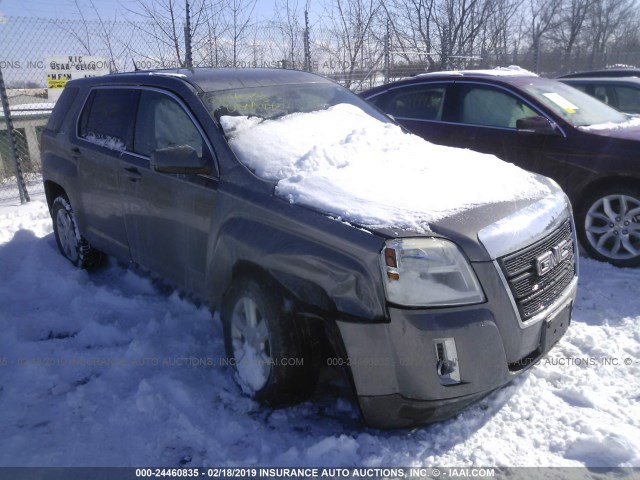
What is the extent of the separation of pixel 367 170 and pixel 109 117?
2.38 metres

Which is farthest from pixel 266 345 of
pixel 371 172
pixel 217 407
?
pixel 371 172

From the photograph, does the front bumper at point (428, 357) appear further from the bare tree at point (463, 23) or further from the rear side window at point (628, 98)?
the bare tree at point (463, 23)

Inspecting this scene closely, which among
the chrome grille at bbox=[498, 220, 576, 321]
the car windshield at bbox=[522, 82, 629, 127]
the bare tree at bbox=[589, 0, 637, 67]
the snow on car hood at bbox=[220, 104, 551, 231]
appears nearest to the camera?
the chrome grille at bbox=[498, 220, 576, 321]

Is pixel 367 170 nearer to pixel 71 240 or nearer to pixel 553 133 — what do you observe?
pixel 553 133

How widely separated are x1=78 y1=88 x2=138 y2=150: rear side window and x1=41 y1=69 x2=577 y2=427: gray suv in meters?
0.03

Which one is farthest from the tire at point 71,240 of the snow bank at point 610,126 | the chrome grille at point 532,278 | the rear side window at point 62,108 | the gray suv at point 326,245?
the snow bank at point 610,126

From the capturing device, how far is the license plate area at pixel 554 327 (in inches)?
111

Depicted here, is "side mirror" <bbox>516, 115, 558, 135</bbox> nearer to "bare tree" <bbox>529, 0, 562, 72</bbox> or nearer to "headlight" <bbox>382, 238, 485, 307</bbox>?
"headlight" <bbox>382, 238, 485, 307</bbox>

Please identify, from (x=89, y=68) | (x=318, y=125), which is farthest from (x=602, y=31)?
(x=318, y=125)

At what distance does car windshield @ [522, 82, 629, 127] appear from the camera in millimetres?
5473

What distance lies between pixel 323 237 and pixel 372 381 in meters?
0.70

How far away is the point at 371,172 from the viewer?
3232 millimetres

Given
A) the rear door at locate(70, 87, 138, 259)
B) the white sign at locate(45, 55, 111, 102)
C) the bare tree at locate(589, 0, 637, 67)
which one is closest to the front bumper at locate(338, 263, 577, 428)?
the rear door at locate(70, 87, 138, 259)

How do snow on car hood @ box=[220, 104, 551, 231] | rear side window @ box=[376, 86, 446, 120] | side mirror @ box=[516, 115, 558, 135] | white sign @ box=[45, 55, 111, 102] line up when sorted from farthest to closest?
1. white sign @ box=[45, 55, 111, 102]
2. rear side window @ box=[376, 86, 446, 120]
3. side mirror @ box=[516, 115, 558, 135]
4. snow on car hood @ box=[220, 104, 551, 231]
